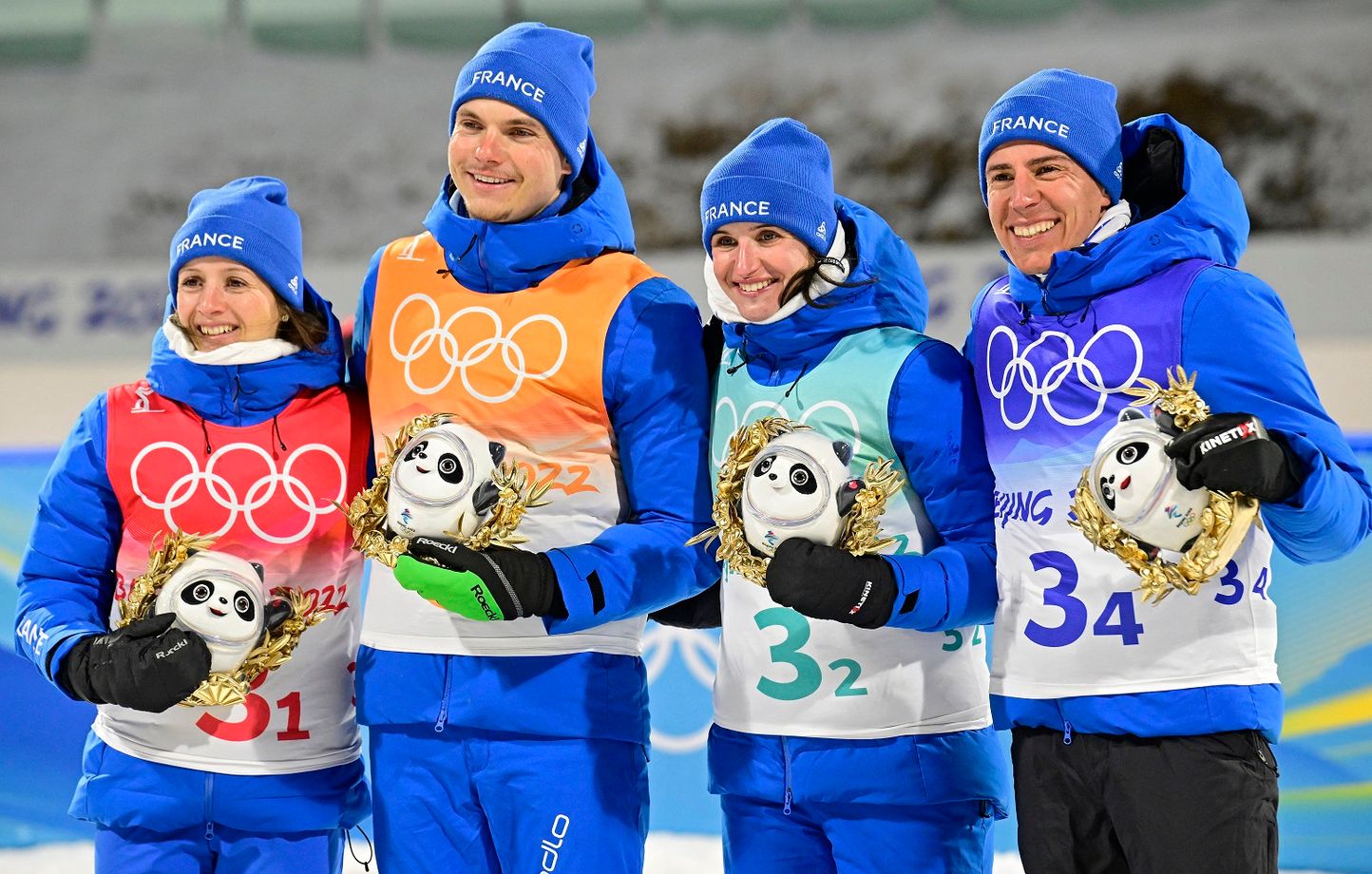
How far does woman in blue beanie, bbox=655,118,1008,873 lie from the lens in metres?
2.74

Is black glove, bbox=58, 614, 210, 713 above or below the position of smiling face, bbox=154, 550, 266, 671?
below

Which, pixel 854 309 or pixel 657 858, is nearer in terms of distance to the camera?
pixel 854 309

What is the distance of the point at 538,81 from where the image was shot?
305cm

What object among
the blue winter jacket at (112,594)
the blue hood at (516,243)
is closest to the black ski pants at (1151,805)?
the blue hood at (516,243)

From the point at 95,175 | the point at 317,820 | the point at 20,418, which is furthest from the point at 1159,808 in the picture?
the point at 95,175

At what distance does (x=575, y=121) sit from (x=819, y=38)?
8.47 m

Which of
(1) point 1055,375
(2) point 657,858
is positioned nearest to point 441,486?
(1) point 1055,375

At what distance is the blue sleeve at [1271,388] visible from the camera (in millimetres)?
2447

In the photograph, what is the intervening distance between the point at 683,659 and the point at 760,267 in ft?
6.36

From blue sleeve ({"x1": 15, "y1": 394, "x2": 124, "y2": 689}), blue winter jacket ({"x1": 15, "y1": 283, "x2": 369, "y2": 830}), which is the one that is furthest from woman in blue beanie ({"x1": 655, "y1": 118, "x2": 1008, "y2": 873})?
blue sleeve ({"x1": 15, "y1": 394, "x2": 124, "y2": 689})

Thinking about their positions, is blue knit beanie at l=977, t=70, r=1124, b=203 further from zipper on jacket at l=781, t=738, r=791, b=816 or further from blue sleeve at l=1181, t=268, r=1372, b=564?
zipper on jacket at l=781, t=738, r=791, b=816

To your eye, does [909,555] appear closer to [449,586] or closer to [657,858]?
[449,586]

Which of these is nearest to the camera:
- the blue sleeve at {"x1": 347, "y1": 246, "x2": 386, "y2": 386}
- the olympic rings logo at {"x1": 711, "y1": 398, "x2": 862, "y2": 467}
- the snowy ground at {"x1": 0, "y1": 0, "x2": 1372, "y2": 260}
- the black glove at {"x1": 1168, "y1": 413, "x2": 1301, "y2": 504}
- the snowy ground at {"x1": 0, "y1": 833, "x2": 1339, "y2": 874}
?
the black glove at {"x1": 1168, "y1": 413, "x2": 1301, "y2": 504}

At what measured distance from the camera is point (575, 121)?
3.12 m
